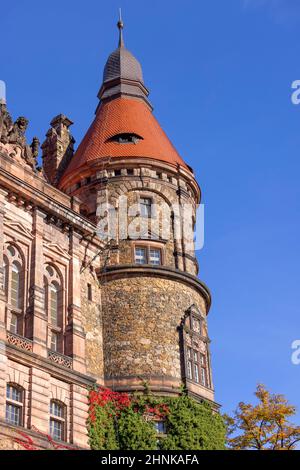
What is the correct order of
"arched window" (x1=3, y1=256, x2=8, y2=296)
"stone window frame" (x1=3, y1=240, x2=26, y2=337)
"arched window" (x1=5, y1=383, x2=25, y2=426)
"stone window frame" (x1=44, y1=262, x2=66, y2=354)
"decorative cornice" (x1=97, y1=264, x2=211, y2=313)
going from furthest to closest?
1. "decorative cornice" (x1=97, y1=264, x2=211, y2=313)
2. "stone window frame" (x1=44, y1=262, x2=66, y2=354)
3. "arched window" (x1=3, y1=256, x2=8, y2=296)
4. "stone window frame" (x1=3, y1=240, x2=26, y2=337)
5. "arched window" (x1=5, y1=383, x2=25, y2=426)

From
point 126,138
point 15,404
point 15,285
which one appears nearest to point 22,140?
point 15,285

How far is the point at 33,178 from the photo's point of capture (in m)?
35.8

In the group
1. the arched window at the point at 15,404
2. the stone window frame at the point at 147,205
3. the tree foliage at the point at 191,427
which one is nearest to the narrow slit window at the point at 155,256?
the stone window frame at the point at 147,205

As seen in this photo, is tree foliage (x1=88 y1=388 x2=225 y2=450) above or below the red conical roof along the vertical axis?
below

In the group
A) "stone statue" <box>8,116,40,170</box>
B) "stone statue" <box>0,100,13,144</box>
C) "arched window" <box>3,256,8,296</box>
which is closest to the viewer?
"arched window" <box>3,256,8,296</box>

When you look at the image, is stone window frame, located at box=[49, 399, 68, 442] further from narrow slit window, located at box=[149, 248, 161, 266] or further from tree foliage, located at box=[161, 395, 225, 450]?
narrow slit window, located at box=[149, 248, 161, 266]

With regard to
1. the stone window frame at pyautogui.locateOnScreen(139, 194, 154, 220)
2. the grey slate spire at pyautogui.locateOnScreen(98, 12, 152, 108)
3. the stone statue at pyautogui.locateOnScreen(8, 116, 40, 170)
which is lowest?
the stone window frame at pyautogui.locateOnScreen(139, 194, 154, 220)

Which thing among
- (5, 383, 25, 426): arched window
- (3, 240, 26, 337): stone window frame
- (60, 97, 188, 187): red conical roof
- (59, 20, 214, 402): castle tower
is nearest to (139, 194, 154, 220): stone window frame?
(59, 20, 214, 402): castle tower

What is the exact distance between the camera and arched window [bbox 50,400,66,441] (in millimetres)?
31077

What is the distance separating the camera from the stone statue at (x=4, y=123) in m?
35.3

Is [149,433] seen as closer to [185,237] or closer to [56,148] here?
[185,237]
